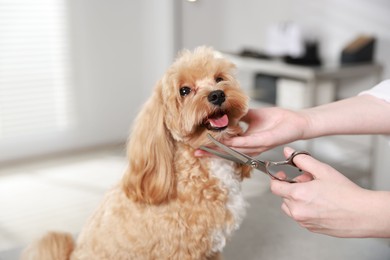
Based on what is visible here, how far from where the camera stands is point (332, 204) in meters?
0.72

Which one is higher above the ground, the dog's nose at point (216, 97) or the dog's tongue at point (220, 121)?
the dog's nose at point (216, 97)

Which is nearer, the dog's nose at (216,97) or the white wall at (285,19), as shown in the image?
the dog's nose at (216,97)

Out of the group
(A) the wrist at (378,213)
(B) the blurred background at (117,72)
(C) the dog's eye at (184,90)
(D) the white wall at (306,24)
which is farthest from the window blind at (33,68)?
(A) the wrist at (378,213)

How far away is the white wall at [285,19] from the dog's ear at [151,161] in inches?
68.9

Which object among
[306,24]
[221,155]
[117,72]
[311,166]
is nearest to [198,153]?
[221,155]

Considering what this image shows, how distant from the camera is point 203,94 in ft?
3.20

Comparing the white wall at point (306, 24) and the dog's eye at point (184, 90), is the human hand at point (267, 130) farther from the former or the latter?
the white wall at point (306, 24)

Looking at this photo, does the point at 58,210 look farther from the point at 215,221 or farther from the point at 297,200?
the point at 297,200

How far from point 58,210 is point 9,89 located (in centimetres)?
97

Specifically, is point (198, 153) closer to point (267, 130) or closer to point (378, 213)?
point (267, 130)

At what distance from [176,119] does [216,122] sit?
9cm

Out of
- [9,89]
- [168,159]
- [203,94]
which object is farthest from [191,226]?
[9,89]

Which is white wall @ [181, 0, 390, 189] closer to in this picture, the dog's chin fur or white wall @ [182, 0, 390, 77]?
white wall @ [182, 0, 390, 77]

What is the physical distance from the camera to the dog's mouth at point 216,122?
3.28ft
